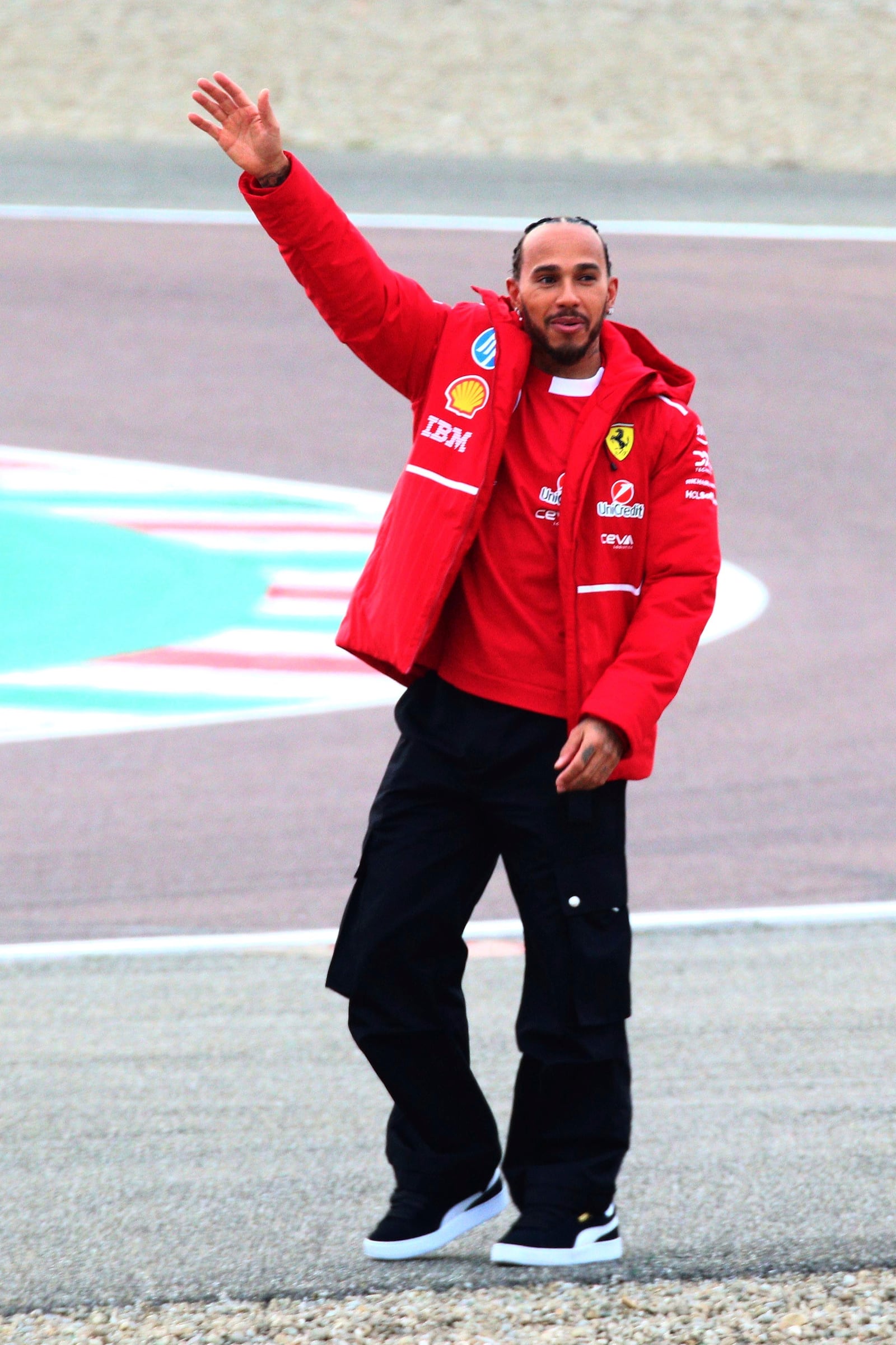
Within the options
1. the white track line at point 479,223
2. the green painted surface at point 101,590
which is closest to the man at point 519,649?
the green painted surface at point 101,590

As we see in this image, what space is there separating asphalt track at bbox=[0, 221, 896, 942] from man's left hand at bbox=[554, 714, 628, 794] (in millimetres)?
2976

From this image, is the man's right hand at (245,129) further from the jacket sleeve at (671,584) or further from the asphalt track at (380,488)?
the asphalt track at (380,488)

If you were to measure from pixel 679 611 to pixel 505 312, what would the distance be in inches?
26.4

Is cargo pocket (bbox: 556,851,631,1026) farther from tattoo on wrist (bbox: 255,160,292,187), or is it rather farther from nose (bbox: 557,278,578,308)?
tattoo on wrist (bbox: 255,160,292,187)

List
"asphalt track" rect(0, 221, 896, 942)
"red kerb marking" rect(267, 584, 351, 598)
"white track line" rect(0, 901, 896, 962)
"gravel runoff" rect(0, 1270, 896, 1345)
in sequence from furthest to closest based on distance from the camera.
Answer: "red kerb marking" rect(267, 584, 351, 598) < "asphalt track" rect(0, 221, 896, 942) < "white track line" rect(0, 901, 896, 962) < "gravel runoff" rect(0, 1270, 896, 1345)

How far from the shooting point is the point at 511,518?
3746mm

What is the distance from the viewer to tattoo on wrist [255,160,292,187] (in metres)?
3.63

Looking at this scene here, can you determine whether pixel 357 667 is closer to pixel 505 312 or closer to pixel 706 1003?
pixel 706 1003

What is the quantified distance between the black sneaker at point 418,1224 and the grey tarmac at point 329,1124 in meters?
0.03

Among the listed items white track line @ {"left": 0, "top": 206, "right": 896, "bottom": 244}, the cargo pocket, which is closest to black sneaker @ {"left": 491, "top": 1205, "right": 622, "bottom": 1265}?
the cargo pocket

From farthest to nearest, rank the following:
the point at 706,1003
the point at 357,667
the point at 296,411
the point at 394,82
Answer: the point at 394,82 → the point at 296,411 → the point at 357,667 → the point at 706,1003

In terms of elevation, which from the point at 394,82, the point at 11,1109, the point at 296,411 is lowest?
Answer: the point at 11,1109

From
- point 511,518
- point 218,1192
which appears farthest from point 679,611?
point 218,1192

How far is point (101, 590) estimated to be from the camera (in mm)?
10898
